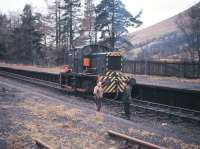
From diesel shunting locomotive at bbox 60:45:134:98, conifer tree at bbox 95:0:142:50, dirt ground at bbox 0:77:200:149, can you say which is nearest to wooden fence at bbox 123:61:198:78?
conifer tree at bbox 95:0:142:50

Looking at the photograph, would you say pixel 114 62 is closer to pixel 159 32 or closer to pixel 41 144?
pixel 41 144

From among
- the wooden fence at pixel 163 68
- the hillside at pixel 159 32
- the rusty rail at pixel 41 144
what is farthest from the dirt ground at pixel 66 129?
the hillside at pixel 159 32

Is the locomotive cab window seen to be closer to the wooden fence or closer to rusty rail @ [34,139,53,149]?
rusty rail @ [34,139,53,149]

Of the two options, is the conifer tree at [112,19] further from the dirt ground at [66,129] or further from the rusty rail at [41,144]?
the rusty rail at [41,144]

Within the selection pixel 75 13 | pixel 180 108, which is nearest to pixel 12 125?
pixel 180 108

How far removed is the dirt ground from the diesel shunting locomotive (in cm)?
364

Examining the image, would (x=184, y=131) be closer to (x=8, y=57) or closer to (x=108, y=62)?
(x=108, y=62)

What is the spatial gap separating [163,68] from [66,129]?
22792 millimetres

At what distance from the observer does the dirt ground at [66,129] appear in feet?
32.7

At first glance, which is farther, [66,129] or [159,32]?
[159,32]

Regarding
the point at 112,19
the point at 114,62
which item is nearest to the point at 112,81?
the point at 114,62

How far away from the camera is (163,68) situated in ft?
108

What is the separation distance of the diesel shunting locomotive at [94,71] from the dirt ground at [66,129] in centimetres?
364

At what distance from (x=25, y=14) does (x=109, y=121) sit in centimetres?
5614
